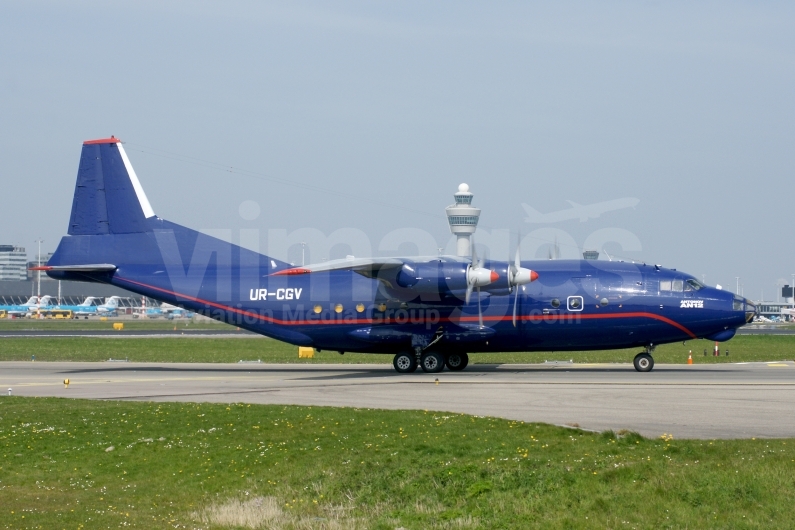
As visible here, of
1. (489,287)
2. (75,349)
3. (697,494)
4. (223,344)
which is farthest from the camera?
(223,344)

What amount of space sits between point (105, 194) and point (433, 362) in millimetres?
14564

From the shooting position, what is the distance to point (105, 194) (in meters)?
34.8

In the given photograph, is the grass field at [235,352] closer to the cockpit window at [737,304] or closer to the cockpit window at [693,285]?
the cockpit window at [737,304]

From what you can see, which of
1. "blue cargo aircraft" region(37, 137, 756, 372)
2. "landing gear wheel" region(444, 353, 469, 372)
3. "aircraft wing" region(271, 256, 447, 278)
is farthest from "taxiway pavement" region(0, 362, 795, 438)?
"aircraft wing" region(271, 256, 447, 278)

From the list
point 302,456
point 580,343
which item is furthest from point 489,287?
point 302,456

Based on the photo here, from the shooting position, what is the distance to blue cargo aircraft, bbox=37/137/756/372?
3067 centimetres

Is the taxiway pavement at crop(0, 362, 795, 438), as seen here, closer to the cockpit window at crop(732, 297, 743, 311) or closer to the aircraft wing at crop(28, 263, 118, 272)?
the cockpit window at crop(732, 297, 743, 311)

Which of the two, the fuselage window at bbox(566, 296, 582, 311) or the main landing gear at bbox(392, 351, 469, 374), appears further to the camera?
the main landing gear at bbox(392, 351, 469, 374)

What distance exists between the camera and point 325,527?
12.2 metres

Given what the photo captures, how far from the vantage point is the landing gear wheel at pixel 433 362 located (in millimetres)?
32000

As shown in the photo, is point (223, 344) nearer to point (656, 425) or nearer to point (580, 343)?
point (580, 343)

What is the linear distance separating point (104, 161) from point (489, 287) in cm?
1603

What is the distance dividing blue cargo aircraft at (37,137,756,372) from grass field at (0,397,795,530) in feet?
40.6

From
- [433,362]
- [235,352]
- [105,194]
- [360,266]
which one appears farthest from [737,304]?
[235,352]
